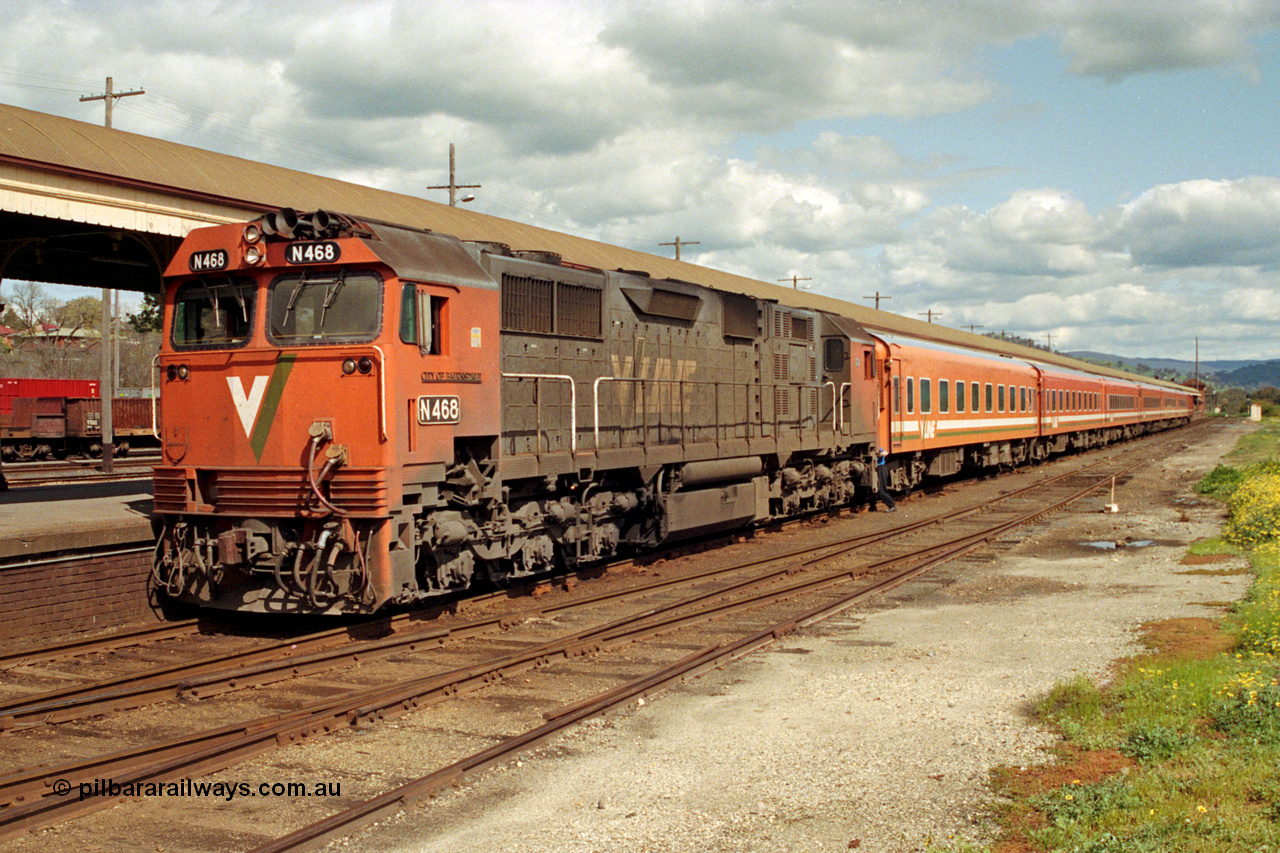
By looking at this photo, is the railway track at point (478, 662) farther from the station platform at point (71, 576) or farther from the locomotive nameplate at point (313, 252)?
the locomotive nameplate at point (313, 252)

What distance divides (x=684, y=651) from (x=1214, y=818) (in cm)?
507

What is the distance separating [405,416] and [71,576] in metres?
3.87

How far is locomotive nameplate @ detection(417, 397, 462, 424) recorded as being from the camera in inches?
376

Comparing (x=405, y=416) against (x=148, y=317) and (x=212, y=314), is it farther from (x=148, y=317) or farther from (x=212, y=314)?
(x=148, y=317)

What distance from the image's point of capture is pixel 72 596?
10.1 meters

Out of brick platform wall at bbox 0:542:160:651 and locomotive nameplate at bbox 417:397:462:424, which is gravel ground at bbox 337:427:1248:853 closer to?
locomotive nameplate at bbox 417:397:462:424

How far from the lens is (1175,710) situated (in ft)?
22.4

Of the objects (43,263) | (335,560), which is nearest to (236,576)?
(335,560)

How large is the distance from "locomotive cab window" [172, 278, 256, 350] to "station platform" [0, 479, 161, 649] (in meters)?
2.16

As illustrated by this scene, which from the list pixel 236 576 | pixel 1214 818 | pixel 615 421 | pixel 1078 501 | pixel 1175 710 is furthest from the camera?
pixel 1078 501

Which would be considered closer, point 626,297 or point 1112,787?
point 1112,787

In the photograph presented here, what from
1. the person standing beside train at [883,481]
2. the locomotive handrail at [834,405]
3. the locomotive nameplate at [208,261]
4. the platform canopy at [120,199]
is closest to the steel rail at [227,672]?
the locomotive nameplate at [208,261]

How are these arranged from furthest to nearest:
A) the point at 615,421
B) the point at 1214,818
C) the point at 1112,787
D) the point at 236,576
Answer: the point at 615,421, the point at 236,576, the point at 1112,787, the point at 1214,818

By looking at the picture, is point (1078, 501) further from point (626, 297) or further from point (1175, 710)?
point (1175, 710)
